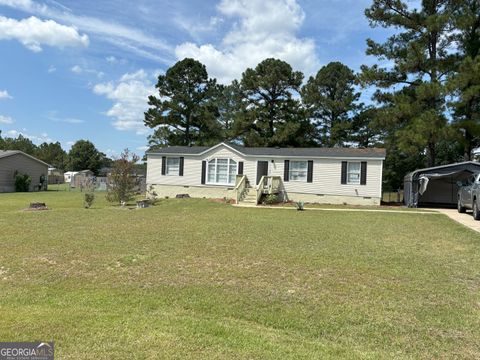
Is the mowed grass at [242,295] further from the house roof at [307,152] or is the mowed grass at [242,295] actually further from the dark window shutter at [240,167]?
the dark window shutter at [240,167]

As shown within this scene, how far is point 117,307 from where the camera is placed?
193 inches

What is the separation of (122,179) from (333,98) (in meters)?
23.9

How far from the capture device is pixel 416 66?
25250mm

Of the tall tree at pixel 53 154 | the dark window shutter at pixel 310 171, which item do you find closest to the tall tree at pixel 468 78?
the dark window shutter at pixel 310 171

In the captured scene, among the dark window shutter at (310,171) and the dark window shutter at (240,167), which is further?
the dark window shutter at (240,167)

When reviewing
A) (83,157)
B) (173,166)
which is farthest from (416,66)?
(83,157)

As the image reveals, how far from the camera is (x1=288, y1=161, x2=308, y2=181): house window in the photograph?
2395cm

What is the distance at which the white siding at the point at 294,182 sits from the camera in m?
22.2

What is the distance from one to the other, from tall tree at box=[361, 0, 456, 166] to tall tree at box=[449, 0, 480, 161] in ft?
2.36

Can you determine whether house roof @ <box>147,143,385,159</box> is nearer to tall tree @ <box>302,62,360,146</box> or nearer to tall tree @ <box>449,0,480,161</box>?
tall tree @ <box>449,0,480,161</box>

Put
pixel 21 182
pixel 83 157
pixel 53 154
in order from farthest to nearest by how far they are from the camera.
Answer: pixel 53 154, pixel 83 157, pixel 21 182

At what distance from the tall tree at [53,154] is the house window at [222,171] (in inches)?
2580

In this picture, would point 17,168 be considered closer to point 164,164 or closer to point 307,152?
point 164,164

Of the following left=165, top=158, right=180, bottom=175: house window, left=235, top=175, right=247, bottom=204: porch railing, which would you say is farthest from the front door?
left=165, top=158, right=180, bottom=175: house window
